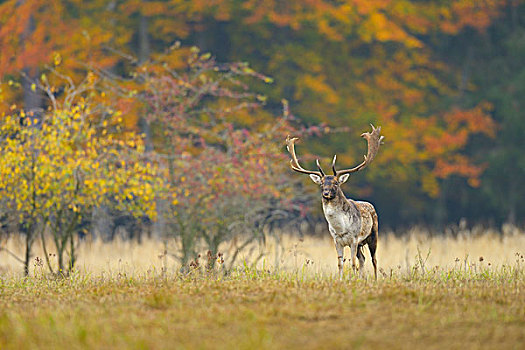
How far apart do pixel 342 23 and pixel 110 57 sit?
23.4 feet

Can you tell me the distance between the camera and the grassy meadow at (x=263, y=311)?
686 cm

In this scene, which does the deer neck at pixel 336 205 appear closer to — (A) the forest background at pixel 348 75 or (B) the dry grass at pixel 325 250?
(B) the dry grass at pixel 325 250

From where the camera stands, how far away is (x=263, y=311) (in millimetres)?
7969

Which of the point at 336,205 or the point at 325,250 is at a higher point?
the point at 336,205

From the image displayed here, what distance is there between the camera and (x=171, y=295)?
8.82 metres

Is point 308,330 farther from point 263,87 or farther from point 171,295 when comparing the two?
point 263,87

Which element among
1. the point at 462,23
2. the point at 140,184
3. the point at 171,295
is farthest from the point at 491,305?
the point at 462,23

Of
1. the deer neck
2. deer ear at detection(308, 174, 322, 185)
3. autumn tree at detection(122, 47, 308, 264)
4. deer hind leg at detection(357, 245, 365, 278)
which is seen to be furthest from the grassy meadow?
autumn tree at detection(122, 47, 308, 264)

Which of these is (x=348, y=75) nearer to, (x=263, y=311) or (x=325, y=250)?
(x=325, y=250)

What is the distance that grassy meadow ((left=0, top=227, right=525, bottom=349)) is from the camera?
6859 millimetres

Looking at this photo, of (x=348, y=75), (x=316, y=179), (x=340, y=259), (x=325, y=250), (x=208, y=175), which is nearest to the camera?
(x=340, y=259)

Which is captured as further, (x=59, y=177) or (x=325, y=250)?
(x=325, y=250)

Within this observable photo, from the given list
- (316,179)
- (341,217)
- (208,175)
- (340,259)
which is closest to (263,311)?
(340,259)

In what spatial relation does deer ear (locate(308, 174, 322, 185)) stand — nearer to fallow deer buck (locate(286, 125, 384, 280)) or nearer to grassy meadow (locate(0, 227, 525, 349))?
fallow deer buck (locate(286, 125, 384, 280))
